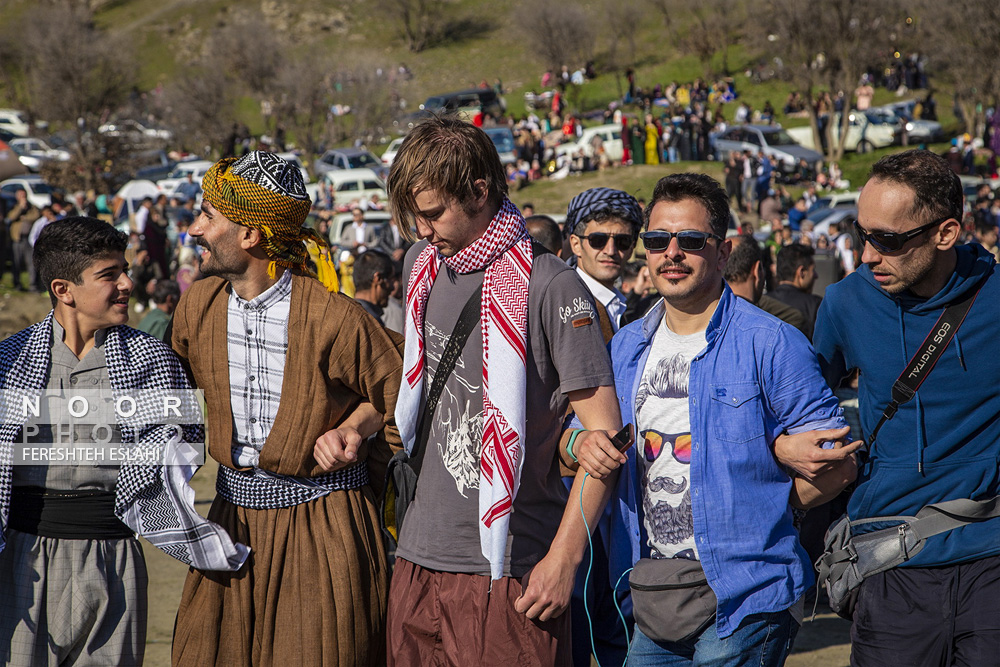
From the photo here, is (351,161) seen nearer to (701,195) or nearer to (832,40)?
(832,40)

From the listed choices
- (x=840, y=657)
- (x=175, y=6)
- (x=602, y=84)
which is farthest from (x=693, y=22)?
(x=840, y=657)

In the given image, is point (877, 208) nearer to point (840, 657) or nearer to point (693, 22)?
point (840, 657)

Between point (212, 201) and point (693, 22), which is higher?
point (693, 22)

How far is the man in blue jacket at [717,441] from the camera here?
2.73 meters

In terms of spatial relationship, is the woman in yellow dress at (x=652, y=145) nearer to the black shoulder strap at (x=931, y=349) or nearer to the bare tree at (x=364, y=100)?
the bare tree at (x=364, y=100)

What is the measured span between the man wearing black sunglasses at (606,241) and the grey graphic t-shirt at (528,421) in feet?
6.56

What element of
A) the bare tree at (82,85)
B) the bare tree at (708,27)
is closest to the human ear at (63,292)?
the bare tree at (82,85)

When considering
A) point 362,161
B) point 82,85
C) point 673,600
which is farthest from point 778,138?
point 673,600

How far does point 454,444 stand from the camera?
2.81 m

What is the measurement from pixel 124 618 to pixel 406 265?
1.51 metres

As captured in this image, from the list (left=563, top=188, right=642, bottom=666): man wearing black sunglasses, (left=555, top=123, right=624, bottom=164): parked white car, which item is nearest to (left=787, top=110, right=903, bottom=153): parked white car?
(left=555, top=123, right=624, bottom=164): parked white car

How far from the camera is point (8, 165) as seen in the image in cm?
550

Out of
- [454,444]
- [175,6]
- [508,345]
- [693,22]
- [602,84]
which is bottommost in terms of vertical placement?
[454,444]

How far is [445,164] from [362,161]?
110 ft
